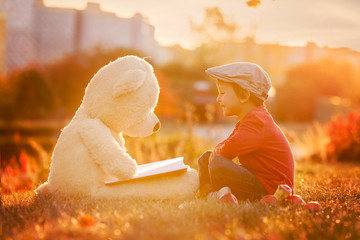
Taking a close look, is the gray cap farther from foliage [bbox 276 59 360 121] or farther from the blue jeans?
foliage [bbox 276 59 360 121]

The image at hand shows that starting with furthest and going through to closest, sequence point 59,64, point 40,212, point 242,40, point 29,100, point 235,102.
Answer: point 242,40, point 59,64, point 29,100, point 235,102, point 40,212

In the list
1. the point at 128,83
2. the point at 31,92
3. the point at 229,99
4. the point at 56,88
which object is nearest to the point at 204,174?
the point at 229,99

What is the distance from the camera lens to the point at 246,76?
2.87 meters

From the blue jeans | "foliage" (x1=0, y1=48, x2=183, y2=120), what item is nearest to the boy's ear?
the blue jeans

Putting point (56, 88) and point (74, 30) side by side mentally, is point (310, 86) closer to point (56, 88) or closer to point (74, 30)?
point (56, 88)

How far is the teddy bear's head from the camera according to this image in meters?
2.89

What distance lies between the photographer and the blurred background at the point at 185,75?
4906 millimetres

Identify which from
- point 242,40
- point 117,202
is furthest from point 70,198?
point 242,40

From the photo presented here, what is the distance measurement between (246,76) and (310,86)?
755 inches

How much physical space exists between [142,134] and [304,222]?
1.45 meters

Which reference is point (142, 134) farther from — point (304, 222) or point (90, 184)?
point (304, 222)

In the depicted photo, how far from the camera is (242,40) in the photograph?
72.7ft

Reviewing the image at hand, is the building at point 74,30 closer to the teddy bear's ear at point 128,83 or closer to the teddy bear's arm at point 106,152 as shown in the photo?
the teddy bear's ear at point 128,83

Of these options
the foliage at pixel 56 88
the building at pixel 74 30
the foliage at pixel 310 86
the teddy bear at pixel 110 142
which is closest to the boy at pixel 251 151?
the teddy bear at pixel 110 142
